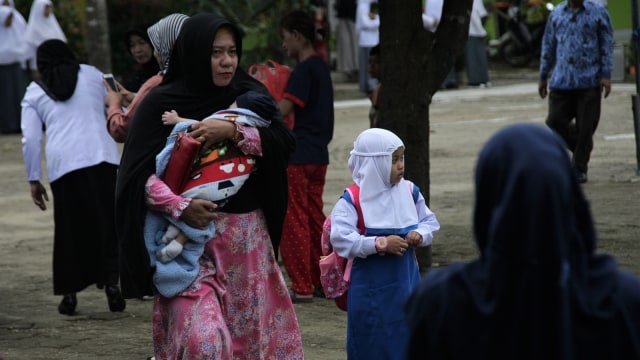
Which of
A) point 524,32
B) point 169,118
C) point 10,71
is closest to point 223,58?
point 169,118

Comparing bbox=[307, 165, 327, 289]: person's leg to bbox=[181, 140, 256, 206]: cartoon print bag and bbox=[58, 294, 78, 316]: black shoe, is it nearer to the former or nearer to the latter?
bbox=[58, 294, 78, 316]: black shoe

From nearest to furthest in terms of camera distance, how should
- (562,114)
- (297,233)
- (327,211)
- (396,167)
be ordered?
(396,167)
(297,233)
(327,211)
(562,114)

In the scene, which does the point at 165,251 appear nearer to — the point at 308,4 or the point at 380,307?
the point at 380,307

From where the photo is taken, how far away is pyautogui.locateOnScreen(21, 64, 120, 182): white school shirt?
27.7 ft

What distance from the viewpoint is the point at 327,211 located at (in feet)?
39.1

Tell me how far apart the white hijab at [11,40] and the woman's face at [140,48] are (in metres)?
12.1

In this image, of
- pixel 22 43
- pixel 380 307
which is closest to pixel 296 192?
pixel 380 307

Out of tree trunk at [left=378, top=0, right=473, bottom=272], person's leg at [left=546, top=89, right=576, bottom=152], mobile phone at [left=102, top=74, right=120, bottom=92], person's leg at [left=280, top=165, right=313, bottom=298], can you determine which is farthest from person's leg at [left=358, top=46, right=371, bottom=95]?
mobile phone at [left=102, top=74, right=120, bottom=92]

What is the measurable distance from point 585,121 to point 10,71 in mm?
10022

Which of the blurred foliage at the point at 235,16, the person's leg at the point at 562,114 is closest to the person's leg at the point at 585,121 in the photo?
the person's leg at the point at 562,114

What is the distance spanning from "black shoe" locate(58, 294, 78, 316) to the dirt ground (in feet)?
0.22

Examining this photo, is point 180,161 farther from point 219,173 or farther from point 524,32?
point 524,32

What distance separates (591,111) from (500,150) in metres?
10.2

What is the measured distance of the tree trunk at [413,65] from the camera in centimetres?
881
